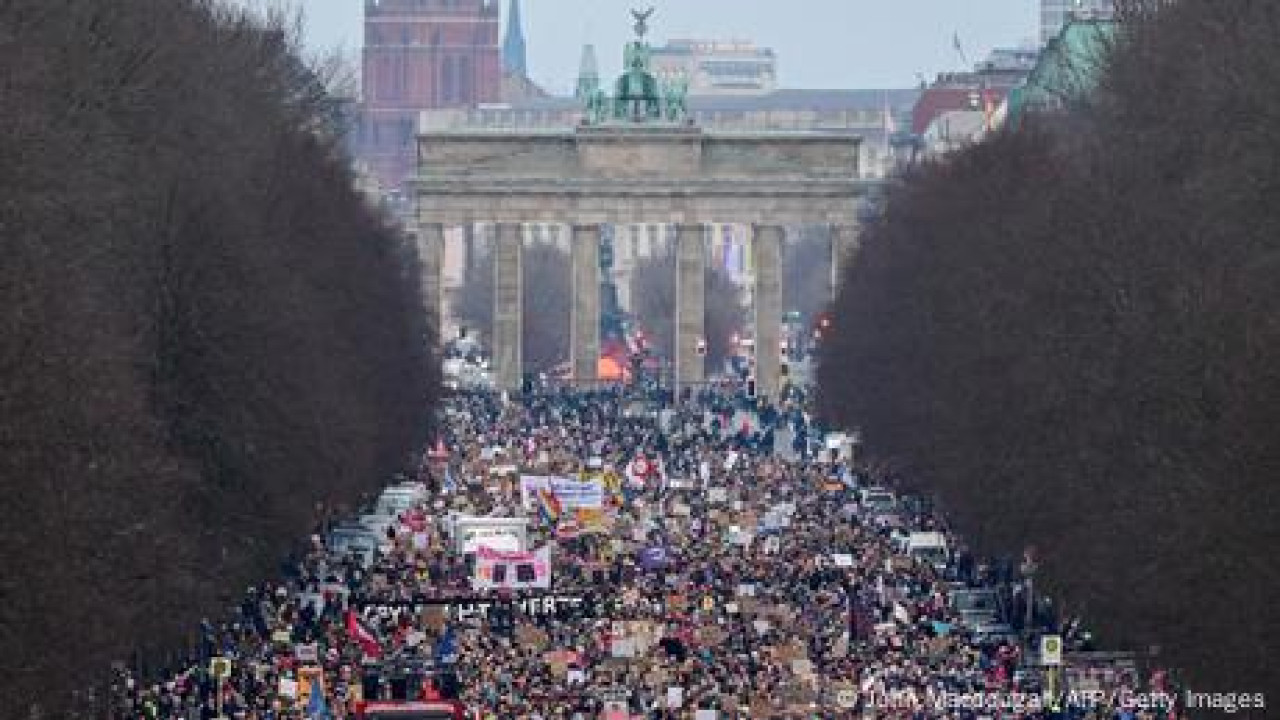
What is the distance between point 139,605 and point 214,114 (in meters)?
37.0

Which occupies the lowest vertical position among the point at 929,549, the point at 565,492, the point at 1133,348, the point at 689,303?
the point at 689,303

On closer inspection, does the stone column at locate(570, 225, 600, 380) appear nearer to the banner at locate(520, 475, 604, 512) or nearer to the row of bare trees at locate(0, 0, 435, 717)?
the row of bare trees at locate(0, 0, 435, 717)

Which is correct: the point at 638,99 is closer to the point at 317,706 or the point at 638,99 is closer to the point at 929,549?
the point at 929,549

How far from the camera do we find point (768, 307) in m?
188

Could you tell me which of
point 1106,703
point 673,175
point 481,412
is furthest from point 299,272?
point 673,175

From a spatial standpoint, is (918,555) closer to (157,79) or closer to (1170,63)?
(1170,63)

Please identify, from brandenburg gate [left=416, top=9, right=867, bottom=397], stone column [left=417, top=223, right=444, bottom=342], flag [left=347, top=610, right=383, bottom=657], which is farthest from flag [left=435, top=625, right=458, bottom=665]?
stone column [left=417, top=223, right=444, bottom=342]

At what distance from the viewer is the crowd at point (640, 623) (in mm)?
70688

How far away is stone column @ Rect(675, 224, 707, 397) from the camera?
620 ft

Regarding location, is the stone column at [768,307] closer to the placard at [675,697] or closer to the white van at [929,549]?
the white van at [929,549]

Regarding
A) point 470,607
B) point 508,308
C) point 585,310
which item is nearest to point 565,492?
point 470,607

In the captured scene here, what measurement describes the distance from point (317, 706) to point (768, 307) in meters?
119

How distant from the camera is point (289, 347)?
92312 millimetres

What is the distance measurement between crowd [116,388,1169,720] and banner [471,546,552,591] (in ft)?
0.80
